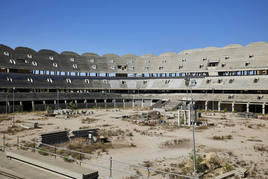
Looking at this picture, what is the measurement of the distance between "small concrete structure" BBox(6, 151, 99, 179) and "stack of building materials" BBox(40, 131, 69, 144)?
936 centimetres

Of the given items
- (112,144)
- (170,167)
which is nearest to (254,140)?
(170,167)

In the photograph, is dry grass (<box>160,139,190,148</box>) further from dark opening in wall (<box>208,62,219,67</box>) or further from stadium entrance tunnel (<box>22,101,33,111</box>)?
dark opening in wall (<box>208,62,219,67</box>)

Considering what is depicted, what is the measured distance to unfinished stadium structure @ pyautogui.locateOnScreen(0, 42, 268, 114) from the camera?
6266cm

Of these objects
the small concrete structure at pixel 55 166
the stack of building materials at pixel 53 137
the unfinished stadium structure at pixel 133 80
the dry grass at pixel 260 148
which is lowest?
the dry grass at pixel 260 148

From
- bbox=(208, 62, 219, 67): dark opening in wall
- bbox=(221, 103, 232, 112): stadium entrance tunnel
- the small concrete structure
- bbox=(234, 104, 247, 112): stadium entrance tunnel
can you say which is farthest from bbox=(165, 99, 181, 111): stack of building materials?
the small concrete structure

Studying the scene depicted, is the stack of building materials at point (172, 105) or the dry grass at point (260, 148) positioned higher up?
the stack of building materials at point (172, 105)

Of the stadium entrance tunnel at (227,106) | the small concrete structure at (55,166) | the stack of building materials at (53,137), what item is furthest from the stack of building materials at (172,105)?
the small concrete structure at (55,166)

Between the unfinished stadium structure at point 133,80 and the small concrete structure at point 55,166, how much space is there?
4391 centimetres

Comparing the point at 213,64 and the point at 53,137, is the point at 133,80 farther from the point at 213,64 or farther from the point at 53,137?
the point at 53,137

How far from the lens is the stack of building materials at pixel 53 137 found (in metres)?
23.3

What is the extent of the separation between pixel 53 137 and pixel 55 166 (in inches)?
543

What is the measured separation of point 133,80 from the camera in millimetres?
85625

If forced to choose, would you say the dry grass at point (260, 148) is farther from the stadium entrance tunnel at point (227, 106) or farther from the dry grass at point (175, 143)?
the stadium entrance tunnel at point (227, 106)

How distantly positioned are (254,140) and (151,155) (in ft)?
47.6
